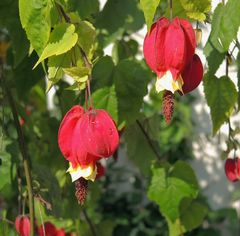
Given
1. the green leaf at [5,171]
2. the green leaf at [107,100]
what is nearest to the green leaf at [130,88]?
the green leaf at [107,100]

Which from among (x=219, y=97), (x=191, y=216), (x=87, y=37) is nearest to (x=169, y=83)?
(x=87, y=37)

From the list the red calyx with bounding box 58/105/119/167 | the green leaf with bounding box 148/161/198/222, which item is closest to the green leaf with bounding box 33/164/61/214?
the green leaf with bounding box 148/161/198/222

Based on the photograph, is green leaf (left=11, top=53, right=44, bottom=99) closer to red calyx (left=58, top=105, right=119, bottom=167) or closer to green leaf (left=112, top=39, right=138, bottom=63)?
green leaf (left=112, top=39, right=138, bottom=63)

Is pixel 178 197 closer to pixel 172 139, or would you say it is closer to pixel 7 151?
pixel 7 151

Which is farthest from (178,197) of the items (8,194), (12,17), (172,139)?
(172,139)

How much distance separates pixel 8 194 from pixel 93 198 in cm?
37

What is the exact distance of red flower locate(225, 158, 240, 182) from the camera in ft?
3.14

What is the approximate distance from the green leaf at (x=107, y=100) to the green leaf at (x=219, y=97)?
0.12m

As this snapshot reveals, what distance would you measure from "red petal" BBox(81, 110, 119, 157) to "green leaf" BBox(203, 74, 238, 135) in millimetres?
245

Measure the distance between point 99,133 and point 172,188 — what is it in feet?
1.37

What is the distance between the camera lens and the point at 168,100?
601 millimetres

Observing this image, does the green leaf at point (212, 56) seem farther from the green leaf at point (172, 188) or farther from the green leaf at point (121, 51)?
the green leaf at point (121, 51)

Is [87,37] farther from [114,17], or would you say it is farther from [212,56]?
[114,17]

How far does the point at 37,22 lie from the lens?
652 mm
